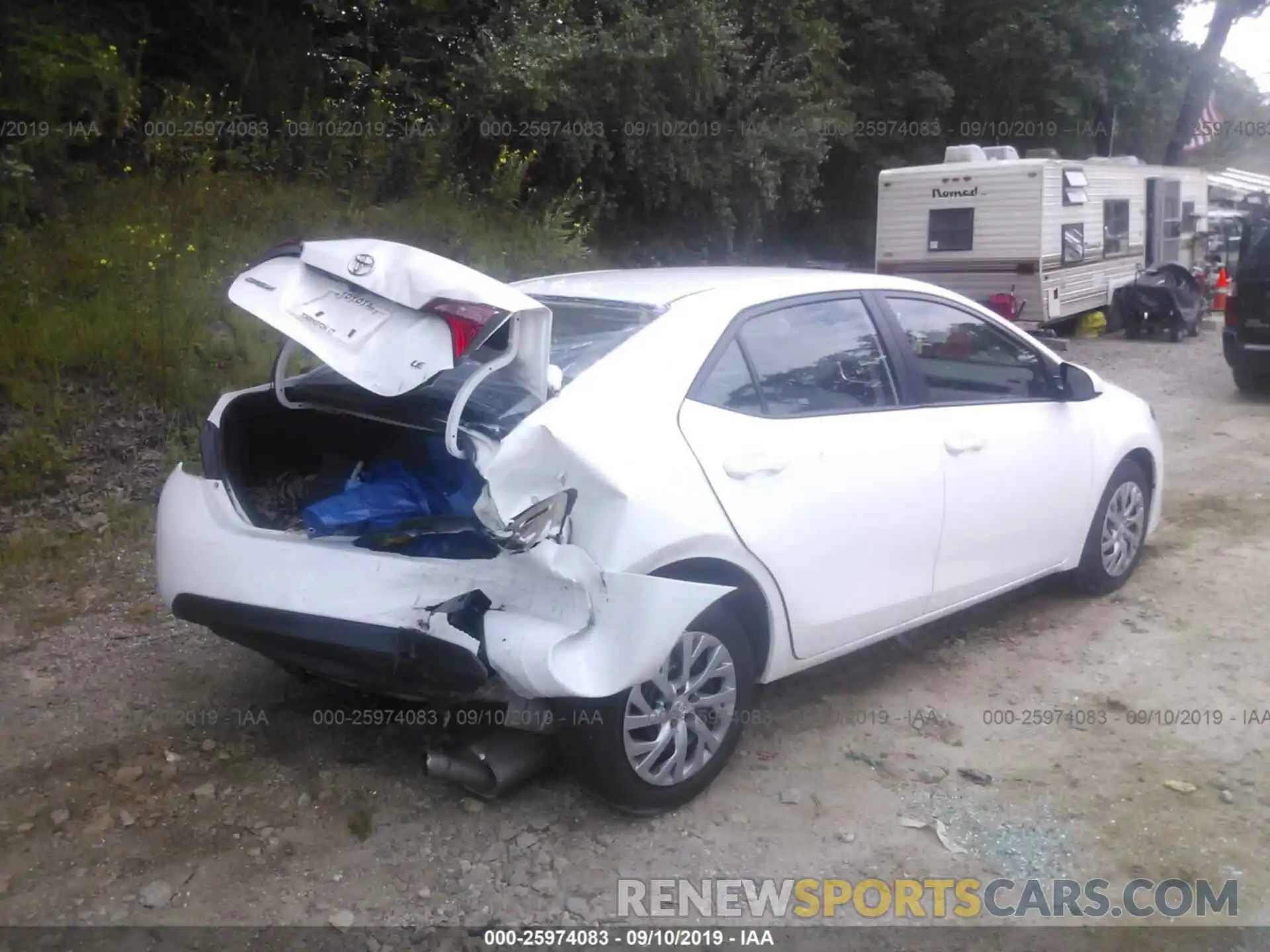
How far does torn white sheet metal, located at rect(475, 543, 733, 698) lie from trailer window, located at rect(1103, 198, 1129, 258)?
14716 millimetres


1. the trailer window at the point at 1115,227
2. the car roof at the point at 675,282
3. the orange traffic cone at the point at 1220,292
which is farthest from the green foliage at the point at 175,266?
the orange traffic cone at the point at 1220,292

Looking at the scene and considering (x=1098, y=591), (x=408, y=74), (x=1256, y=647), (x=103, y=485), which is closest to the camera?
(x=1256, y=647)

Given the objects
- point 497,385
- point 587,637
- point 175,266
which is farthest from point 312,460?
point 175,266

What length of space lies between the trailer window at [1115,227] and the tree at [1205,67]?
757cm

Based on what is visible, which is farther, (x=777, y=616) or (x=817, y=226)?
(x=817, y=226)

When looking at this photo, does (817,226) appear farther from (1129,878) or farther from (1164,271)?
(1129,878)

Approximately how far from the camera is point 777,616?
4.09 meters

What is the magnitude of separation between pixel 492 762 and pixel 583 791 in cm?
35

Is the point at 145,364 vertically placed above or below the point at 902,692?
above

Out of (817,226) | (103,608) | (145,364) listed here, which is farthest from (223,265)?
(817,226)

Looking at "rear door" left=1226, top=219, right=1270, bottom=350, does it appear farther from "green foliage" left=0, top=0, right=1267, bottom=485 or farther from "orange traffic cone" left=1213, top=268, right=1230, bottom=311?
"orange traffic cone" left=1213, top=268, right=1230, bottom=311

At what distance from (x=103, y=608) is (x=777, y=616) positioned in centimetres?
327

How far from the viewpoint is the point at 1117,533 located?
5.95 meters

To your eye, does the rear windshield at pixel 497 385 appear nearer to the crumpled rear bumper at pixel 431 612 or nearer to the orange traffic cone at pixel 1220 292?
the crumpled rear bumper at pixel 431 612
